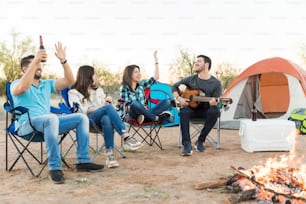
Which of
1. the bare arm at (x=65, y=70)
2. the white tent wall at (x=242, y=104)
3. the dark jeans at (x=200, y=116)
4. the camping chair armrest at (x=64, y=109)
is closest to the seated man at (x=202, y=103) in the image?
the dark jeans at (x=200, y=116)

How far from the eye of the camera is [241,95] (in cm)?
679

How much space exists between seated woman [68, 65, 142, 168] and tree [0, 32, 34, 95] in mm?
10761

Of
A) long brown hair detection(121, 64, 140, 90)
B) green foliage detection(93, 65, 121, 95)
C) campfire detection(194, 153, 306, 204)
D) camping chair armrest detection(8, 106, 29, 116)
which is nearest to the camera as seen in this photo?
campfire detection(194, 153, 306, 204)

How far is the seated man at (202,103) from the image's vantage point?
4.45 m

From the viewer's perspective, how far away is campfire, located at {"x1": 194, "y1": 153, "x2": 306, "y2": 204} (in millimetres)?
2429

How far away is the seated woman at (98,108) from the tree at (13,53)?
424 inches

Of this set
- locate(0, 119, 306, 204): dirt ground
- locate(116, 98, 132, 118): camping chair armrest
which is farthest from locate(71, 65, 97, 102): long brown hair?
locate(0, 119, 306, 204): dirt ground

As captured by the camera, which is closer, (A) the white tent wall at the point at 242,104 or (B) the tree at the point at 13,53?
(A) the white tent wall at the point at 242,104

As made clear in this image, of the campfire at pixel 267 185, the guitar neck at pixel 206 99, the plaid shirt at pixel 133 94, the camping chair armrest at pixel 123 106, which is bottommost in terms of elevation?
the campfire at pixel 267 185

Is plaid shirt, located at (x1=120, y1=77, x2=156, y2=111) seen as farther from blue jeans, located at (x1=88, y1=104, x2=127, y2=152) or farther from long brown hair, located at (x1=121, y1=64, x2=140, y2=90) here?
blue jeans, located at (x1=88, y1=104, x2=127, y2=152)

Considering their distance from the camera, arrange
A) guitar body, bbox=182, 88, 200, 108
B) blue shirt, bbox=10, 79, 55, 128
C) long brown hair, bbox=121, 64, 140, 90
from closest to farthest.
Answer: blue shirt, bbox=10, 79, 55, 128 → long brown hair, bbox=121, 64, 140, 90 → guitar body, bbox=182, 88, 200, 108

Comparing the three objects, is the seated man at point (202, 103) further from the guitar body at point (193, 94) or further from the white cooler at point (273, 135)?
the white cooler at point (273, 135)

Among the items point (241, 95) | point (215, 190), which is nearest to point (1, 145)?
point (215, 190)

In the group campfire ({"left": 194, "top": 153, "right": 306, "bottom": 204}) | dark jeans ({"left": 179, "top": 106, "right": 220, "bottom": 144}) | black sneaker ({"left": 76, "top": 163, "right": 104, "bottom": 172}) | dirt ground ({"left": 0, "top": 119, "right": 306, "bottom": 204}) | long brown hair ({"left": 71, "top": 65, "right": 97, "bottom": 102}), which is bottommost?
dirt ground ({"left": 0, "top": 119, "right": 306, "bottom": 204})
